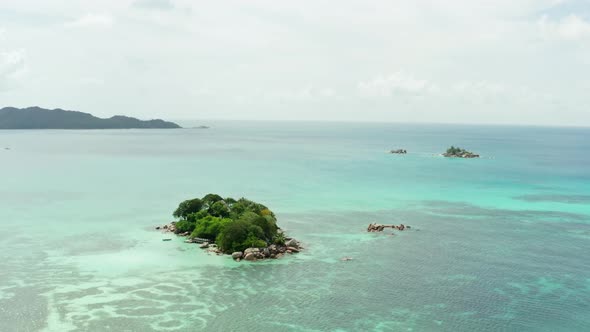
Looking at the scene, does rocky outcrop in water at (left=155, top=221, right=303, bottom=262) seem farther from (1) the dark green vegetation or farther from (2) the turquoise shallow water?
(2) the turquoise shallow water

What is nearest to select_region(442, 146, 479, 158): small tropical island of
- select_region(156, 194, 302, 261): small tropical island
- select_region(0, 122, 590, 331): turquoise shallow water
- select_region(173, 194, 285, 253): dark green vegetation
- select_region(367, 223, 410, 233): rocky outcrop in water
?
select_region(0, 122, 590, 331): turquoise shallow water

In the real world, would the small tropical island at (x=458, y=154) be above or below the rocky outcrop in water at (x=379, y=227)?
above

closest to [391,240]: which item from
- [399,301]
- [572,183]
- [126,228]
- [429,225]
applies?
[429,225]

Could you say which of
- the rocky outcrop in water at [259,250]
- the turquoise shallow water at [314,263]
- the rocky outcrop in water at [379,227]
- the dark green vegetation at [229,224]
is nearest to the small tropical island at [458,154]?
the turquoise shallow water at [314,263]

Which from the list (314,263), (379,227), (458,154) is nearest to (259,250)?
(314,263)

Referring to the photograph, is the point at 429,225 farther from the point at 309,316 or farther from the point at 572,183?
the point at 572,183

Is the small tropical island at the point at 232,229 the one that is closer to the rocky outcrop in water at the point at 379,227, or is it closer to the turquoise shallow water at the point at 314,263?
the turquoise shallow water at the point at 314,263

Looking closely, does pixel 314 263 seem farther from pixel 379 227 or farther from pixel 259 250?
pixel 379 227
